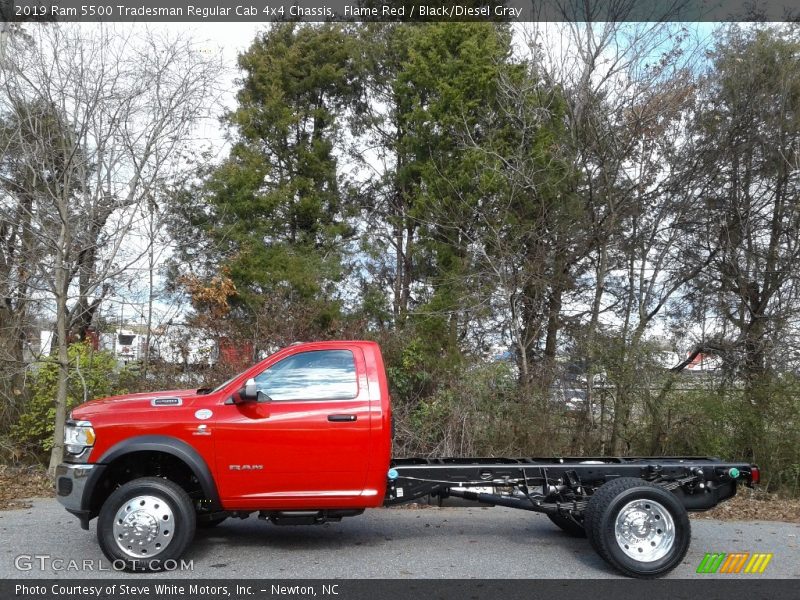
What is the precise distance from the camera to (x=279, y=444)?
686 cm

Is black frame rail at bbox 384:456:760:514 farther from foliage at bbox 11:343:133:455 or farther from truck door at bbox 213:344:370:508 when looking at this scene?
A: foliage at bbox 11:343:133:455

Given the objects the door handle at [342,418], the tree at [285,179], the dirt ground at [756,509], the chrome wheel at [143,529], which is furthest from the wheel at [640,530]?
the tree at [285,179]

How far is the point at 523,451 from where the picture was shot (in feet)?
40.0

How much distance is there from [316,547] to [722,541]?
4327 mm

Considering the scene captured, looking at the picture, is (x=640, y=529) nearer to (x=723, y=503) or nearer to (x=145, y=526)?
(x=145, y=526)

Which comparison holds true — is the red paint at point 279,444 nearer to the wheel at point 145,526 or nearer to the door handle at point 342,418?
the door handle at point 342,418

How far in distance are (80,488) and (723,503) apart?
327 inches

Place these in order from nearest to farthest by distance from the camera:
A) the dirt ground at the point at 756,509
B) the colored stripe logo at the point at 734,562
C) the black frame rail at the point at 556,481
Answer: the colored stripe logo at the point at 734,562
the black frame rail at the point at 556,481
the dirt ground at the point at 756,509

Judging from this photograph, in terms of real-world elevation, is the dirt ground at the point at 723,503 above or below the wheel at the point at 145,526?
below

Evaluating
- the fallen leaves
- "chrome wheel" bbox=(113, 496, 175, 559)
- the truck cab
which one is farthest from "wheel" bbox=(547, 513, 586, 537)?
the fallen leaves

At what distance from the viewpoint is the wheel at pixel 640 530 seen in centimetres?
668

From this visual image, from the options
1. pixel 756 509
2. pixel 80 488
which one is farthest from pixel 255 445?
pixel 756 509

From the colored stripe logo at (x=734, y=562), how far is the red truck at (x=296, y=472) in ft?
1.83
